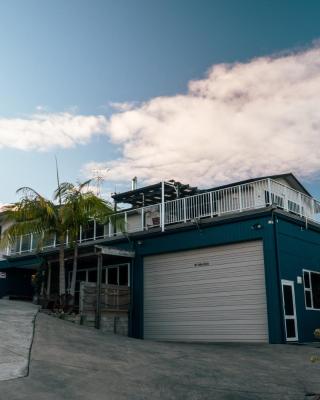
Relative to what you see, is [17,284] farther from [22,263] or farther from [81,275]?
[81,275]

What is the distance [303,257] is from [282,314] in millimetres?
3024

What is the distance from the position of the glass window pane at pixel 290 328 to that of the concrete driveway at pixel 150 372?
1.86m

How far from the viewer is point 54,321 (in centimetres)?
1356

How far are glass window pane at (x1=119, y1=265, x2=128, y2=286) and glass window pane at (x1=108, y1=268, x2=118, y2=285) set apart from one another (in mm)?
294

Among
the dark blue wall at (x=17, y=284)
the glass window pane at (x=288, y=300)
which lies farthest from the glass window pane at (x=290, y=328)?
the dark blue wall at (x=17, y=284)

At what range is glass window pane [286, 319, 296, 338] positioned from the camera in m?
14.0

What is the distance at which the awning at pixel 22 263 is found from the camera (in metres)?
24.0

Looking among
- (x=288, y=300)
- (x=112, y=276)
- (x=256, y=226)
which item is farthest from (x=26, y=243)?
(x=288, y=300)

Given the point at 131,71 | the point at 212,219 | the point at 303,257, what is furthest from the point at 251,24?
the point at 303,257

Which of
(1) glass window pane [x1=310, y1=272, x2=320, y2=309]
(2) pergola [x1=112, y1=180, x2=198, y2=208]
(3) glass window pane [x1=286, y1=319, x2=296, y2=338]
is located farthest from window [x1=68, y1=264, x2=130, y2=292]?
(1) glass window pane [x1=310, y1=272, x2=320, y2=309]

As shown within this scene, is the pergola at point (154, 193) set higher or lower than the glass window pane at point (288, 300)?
higher

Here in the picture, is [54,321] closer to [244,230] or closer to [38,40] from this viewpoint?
[244,230]

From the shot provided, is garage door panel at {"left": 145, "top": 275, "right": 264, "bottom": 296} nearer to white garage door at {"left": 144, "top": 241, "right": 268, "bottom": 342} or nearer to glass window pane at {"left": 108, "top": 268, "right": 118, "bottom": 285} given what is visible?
white garage door at {"left": 144, "top": 241, "right": 268, "bottom": 342}

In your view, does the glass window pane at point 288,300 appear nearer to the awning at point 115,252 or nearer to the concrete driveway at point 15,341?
the awning at point 115,252
